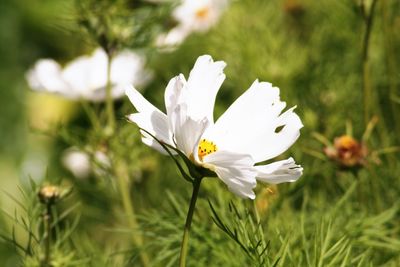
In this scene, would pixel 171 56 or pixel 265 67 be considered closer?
pixel 265 67

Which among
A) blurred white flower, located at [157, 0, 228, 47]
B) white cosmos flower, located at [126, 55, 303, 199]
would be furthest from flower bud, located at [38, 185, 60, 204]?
blurred white flower, located at [157, 0, 228, 47]

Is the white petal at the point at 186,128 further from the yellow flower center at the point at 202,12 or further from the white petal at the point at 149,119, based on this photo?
the yellow flower center at the point at 202,12

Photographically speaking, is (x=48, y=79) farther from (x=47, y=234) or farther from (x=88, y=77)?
(x=47, y=234)

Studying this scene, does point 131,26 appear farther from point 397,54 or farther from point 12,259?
point 12,259

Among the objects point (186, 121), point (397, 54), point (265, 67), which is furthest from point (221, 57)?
point (186, 121)

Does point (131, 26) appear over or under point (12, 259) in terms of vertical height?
over

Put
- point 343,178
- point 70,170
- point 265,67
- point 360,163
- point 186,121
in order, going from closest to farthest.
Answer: point 186,121 → point 360,163 → point 343,178 → point 265,67 → point 70,170

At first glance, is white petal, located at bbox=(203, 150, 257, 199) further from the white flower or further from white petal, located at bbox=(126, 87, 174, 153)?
the white flower
